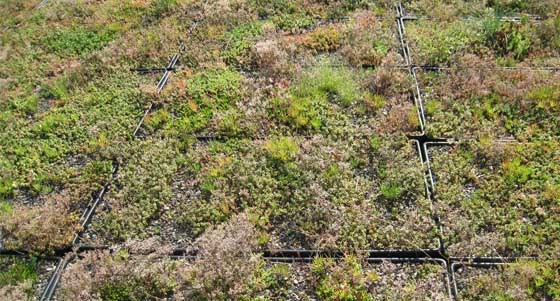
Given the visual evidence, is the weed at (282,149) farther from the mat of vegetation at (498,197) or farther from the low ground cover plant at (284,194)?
the mat of vegetation at (498,197)

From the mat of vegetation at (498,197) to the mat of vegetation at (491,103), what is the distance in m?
0.24

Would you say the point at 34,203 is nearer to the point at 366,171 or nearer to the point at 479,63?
the point at 366,171

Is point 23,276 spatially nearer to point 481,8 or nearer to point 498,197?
point 498,197

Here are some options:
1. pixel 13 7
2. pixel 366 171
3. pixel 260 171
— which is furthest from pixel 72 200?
pixel 13 7

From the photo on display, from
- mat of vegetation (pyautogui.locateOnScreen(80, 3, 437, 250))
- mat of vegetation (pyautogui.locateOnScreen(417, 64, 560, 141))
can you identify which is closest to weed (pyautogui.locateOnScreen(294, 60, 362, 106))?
mat of vegetation (pyautogui.locateOnScreen(80, 3, 437, 250))

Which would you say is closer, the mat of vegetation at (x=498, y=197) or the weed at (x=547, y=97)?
the mat of vegetation at (x=498, y=197)

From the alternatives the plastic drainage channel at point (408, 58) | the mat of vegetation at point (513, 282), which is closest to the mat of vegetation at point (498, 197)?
the mat of vegetation at point (513, 282)

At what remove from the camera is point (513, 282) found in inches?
161

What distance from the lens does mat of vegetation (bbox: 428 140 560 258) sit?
4.41 metres

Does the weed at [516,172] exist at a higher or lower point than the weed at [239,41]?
lower

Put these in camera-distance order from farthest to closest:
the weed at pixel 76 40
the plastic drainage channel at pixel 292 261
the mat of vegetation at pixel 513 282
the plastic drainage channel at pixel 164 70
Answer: the weed at pixel 76 40, the plastic drainage channel at pixel 164 70, the plastic drainage channel at pixel 292 261, the mat of vegetation at pixel 513 282

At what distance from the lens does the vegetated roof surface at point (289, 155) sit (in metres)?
4.40

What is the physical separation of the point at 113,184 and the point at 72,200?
18.1 inches

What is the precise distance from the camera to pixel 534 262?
422 centimetres
